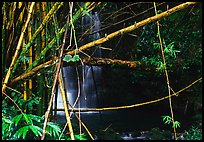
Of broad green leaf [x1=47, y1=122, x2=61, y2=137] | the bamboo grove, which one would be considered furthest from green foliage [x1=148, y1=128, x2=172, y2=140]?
broad green leaf [x1=47, y1=122, x2=61, y2=137]

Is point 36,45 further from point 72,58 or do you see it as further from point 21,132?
point 21,132

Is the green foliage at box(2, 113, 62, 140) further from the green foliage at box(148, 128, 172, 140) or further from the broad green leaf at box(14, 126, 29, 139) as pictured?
the green foliage at box(148, 128, 172, 140)

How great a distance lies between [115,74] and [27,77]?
3984 millimetres

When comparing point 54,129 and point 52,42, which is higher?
point 52,42

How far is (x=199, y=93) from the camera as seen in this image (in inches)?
183

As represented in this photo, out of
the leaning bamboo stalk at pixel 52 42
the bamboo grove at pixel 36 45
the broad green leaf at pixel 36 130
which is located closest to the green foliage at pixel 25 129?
the broad green leaf at pixel 36 130

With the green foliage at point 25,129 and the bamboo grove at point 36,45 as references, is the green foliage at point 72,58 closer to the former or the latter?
the bamboo grove at point 36,45

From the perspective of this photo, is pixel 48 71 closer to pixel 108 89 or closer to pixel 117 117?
pixel 117 117

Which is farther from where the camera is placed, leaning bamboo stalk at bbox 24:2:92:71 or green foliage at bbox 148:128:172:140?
green foliage at bbox 148:128:172:140

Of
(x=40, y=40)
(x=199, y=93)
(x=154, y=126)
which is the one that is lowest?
(x=154, y=126)

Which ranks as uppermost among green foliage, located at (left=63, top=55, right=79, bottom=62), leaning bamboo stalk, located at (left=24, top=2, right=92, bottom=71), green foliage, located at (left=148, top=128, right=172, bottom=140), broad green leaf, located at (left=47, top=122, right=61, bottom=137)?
leaning bamboo stalk, located at (left=24, top=2, right=92, bottom=71)

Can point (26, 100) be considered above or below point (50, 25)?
below

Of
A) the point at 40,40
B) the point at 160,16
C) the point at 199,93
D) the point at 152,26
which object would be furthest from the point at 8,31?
the point at 199,93

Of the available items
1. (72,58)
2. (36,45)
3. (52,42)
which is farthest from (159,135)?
(72,58)
